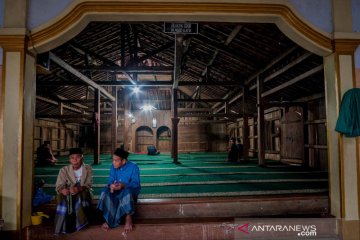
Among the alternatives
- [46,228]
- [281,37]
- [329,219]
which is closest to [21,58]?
[46,228]

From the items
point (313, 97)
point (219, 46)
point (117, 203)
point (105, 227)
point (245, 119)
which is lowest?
point (105, 227)

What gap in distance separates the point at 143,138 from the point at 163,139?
58.8 inches

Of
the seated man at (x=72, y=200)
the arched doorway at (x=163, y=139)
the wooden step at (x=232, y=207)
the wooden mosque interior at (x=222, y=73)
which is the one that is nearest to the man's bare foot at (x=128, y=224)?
the wooden step at (x=232, y=207)

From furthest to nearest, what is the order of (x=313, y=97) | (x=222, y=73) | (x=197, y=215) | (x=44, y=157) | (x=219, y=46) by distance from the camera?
(x=222, y=73)
(x=44, y=157)
(x=313, y=97)
(x=219, y=46)
(x=197, y=215)

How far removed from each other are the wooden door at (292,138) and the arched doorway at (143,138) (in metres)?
10.8

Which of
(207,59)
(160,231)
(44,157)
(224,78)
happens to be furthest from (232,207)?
(224,78)

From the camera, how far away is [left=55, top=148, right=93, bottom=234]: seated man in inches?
148

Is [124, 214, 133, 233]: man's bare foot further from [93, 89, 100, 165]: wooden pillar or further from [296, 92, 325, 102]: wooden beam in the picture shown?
[296, 92, 325, 102]: wooden beam

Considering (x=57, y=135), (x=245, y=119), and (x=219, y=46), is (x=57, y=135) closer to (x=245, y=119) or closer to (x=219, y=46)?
(x=245, y=119)

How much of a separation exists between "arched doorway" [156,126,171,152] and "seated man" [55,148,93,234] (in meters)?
15.5

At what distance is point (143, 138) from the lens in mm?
19750

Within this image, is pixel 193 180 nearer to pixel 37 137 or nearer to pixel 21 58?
pixel 21 58

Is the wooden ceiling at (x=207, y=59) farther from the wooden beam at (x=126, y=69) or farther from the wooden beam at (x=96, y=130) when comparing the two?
the wooden beam at (x=96, y=130)

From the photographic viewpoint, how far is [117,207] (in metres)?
3.88
